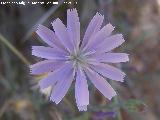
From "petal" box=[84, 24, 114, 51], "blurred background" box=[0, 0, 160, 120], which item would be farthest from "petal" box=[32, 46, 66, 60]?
"blurred background" box=[0, 0, 160, 120]

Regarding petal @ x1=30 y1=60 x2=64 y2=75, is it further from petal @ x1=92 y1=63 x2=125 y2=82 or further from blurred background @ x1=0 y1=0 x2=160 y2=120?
blurred background @ x1=0 y1=0 x2=160 y2=120

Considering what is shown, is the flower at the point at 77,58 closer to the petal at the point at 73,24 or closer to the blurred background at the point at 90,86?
the petal at the point at 73,24

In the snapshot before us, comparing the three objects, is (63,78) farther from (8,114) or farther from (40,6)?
(40,6)

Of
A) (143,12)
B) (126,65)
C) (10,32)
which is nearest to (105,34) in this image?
(126,65)

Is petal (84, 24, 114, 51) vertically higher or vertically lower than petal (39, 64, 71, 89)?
higher

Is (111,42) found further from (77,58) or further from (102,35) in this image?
(77,58)

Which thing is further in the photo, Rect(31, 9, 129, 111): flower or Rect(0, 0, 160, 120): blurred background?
Rect(0, 0, 160, 120): blurred background

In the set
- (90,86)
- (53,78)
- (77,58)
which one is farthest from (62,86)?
(90,86)
